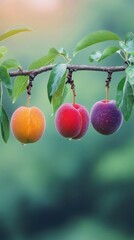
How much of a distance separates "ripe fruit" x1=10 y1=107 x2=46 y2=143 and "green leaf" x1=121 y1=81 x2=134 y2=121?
0.83 ft

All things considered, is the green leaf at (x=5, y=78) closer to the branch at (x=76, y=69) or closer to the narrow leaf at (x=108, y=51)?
the branch at (x=76, y=69)

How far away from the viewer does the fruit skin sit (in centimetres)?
121

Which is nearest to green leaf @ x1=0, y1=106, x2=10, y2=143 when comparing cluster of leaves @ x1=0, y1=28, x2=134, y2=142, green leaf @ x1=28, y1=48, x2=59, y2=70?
cluster of leaves @ x1=0, y1=28, x2=134, y2=142

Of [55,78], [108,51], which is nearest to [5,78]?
[55,78]

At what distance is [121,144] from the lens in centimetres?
459

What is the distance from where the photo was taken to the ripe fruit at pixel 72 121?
47.1 inches

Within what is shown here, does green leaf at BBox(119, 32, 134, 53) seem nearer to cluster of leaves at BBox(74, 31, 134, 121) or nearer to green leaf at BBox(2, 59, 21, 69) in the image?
cluster of leaves at BBox(74, 31, 134, 121)

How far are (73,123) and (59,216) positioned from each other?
3772 millimetres

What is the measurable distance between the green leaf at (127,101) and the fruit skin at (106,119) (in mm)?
172

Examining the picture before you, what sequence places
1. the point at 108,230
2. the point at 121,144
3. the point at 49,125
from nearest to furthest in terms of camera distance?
the point at 49,125 → the point at 121,144 → the point at 108,230

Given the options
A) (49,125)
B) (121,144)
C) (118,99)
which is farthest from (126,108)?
(121,144)

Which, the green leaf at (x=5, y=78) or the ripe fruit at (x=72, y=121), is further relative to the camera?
the ripe fruit at (x=72, y=121)

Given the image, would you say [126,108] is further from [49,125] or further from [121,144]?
[121,144]

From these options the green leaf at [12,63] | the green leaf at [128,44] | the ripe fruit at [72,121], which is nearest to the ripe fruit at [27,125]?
the ripe fruit at [72,121]
